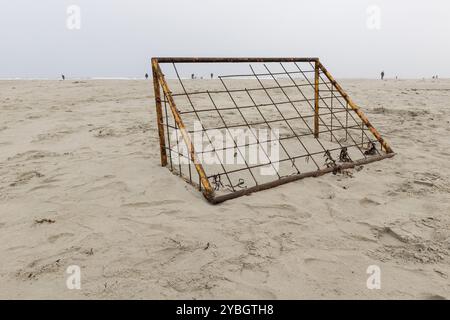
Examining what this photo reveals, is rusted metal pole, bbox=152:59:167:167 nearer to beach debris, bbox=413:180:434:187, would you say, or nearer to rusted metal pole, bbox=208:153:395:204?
rusted metal pole, bbox=208:153:395:204

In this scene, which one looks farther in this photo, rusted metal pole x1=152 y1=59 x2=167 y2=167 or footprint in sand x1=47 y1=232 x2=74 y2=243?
Result: rusted metal pole x1=152 y1=59 x2=167 y2=167

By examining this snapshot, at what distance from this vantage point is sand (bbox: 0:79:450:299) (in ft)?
5.68

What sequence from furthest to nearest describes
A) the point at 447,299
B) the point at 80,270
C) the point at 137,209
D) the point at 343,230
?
the point at 137,209, the point at 343,230, the point at 80,270, the point at 447,299

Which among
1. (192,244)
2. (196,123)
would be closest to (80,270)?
(192,244)

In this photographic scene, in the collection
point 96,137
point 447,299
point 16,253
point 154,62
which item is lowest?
point 447,299

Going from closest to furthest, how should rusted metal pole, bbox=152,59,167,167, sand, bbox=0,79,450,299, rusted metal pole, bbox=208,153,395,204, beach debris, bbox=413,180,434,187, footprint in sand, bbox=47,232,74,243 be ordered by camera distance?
sand, bbox=0,79,450,299
footprint in sand, bbox=47,232,74,243
rusted metal pole, bbox=208,153,395,204
beach debris, bbox=413,180,434,187
rusted metal pole, bbox=152,59,167,167

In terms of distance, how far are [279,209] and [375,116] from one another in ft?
15.9

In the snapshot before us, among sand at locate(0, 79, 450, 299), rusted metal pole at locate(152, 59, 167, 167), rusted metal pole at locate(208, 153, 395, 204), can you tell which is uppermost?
rusted metal pole at locate(152, 59, 167, 167)

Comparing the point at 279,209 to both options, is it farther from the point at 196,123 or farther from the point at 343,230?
the point at 196,123

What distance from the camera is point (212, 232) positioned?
2.22 metres

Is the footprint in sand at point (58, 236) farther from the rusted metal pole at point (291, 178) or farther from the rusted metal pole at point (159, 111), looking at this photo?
the rusted metal pole at point (159, 111)

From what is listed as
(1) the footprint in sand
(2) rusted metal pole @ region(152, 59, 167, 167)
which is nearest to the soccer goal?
(2) rusted metal pole @ region(152, 59, 167, 167)

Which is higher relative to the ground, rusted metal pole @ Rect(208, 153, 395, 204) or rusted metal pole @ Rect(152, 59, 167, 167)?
rusted metal pole @ Rect(152, 59, 167, 167)
